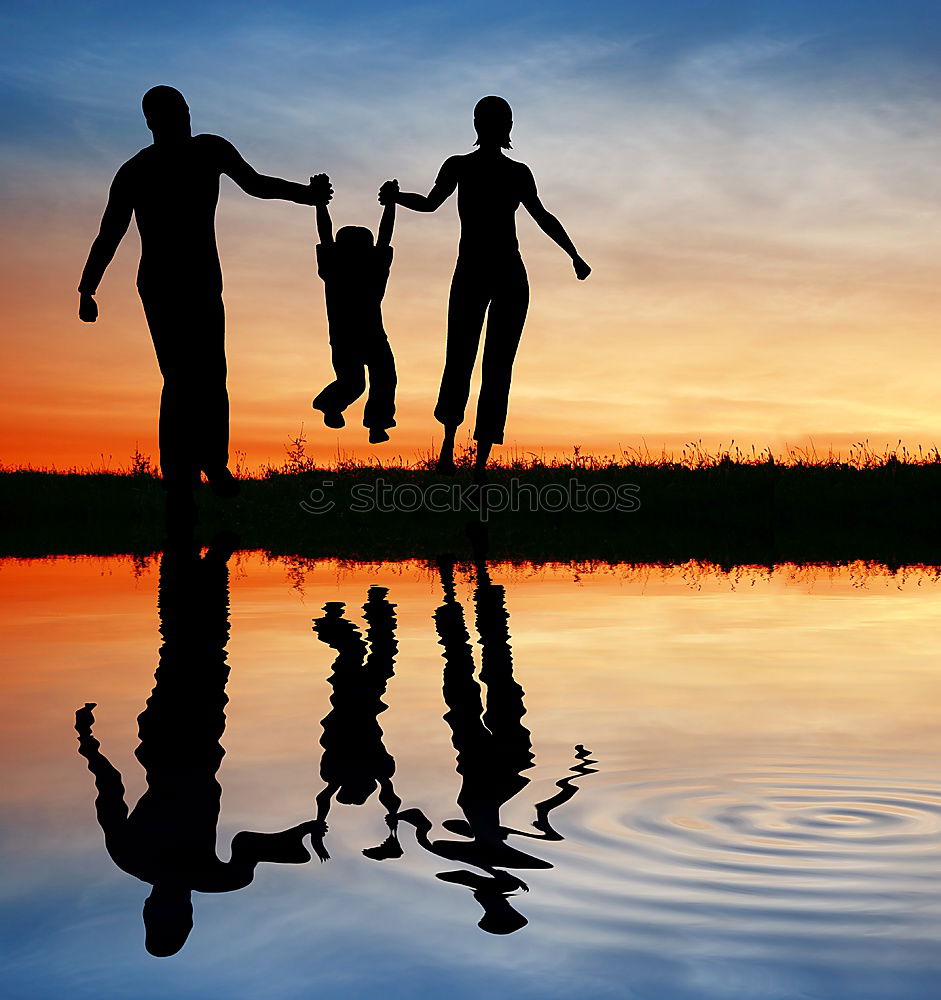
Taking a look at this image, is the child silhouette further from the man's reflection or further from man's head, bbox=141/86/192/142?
the man's reflection

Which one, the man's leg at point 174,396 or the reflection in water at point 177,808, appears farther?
the man's leg at point 174,396

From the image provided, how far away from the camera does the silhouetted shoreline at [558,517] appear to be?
10961 mm

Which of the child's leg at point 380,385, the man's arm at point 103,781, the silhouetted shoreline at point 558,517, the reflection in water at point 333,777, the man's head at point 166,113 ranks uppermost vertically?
the man's head at point 166,113

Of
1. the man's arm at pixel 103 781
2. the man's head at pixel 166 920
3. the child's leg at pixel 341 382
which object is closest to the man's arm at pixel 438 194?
the child's leg at pixel 341 382

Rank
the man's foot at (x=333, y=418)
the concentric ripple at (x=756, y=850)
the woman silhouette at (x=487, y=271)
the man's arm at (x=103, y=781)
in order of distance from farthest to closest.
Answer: the woman silhouette at (x=487, y=271)
the man's foot at (x=333, y=418)
the man's arm at (x=103, y=781)
the concentric ripple at (x=756, y=850)

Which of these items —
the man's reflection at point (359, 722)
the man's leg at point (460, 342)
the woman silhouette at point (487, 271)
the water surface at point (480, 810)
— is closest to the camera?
the water surface at point (480, 810)

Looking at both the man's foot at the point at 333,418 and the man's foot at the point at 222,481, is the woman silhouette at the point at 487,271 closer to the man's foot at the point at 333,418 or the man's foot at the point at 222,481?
the man's foot at the point at 333,418

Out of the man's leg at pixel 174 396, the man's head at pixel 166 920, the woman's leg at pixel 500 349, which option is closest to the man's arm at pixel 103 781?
the man's head at pixel 166 920

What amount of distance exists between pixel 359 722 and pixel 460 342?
7220mm

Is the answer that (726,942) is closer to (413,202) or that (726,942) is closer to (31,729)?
(31,729)

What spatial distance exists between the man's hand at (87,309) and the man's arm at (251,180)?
1.38 meters

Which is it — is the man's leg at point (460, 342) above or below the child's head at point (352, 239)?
below

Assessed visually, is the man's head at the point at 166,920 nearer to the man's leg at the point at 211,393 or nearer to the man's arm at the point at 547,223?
the man's leg at the point at 211,393

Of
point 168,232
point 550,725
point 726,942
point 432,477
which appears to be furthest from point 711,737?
point 432,477
